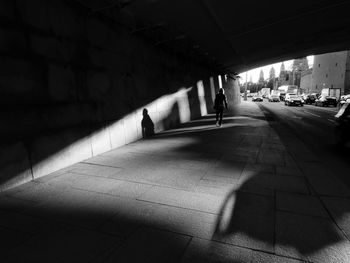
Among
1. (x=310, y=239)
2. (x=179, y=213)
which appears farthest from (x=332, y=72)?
(x=179, y=213)

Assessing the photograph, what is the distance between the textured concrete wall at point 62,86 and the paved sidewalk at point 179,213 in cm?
61

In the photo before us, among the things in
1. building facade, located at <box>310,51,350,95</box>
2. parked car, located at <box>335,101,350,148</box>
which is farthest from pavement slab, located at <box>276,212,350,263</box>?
building facade, located at <box>310,51,350,95</box>

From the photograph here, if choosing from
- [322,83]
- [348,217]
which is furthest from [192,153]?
[322,83]

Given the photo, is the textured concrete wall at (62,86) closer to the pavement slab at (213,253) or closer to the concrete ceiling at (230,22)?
the concrete ceiling at (230,22)

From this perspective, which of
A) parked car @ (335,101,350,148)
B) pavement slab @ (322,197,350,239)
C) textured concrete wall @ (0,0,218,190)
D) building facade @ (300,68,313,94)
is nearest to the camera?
pavement slab @ (322,197,350,239)

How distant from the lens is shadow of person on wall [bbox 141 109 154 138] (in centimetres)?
979

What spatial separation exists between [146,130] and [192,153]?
11.3 ft

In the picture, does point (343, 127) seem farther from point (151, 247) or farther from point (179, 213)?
point (151, 247)

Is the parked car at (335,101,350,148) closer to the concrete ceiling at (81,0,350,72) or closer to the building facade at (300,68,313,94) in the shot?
the concrete ceiling at (81,0,350,72)

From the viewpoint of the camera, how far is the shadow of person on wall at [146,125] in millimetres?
9789

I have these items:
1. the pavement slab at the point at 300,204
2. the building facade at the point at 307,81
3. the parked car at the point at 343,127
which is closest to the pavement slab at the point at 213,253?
the pavement slab at the point at 300,204

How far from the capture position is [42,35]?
17.2ft

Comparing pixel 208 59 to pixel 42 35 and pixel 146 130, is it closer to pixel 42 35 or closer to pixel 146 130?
pixel 146 130

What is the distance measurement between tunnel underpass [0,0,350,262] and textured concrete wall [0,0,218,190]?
0.03 m
